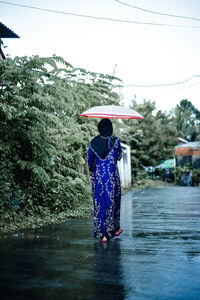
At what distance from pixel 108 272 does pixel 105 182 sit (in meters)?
2.47

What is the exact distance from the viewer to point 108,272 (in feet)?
16.3

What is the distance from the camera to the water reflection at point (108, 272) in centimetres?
416

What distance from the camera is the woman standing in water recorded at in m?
7.23

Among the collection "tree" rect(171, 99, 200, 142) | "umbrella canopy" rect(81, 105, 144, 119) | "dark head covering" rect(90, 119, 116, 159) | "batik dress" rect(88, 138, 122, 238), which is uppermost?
"tree" rect(171, 99, 200, 142)

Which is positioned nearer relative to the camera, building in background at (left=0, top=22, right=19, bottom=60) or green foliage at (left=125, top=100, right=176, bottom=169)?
building in background at (left=0, top=22, right=19, bottom=60)

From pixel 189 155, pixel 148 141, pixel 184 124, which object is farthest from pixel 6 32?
pixel 184 124

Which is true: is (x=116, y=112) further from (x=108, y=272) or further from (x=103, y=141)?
(x=108, y=272)

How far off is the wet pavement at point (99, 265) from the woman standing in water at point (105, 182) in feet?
0.86

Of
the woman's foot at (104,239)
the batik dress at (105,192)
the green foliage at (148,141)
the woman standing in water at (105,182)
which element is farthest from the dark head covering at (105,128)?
the green foliage at (148,141)

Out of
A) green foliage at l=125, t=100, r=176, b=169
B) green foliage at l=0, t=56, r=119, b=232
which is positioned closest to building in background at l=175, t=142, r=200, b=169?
green foliage at l=125, t=100, r=176, b=169

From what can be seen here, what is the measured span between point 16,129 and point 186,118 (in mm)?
64273

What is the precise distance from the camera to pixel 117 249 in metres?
6.51

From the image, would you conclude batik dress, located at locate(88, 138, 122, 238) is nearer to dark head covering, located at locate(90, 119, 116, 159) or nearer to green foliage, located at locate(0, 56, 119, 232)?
dark head covering, located at locate(90, 119, 116, 159)

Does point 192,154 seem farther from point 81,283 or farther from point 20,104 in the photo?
point 81,283
